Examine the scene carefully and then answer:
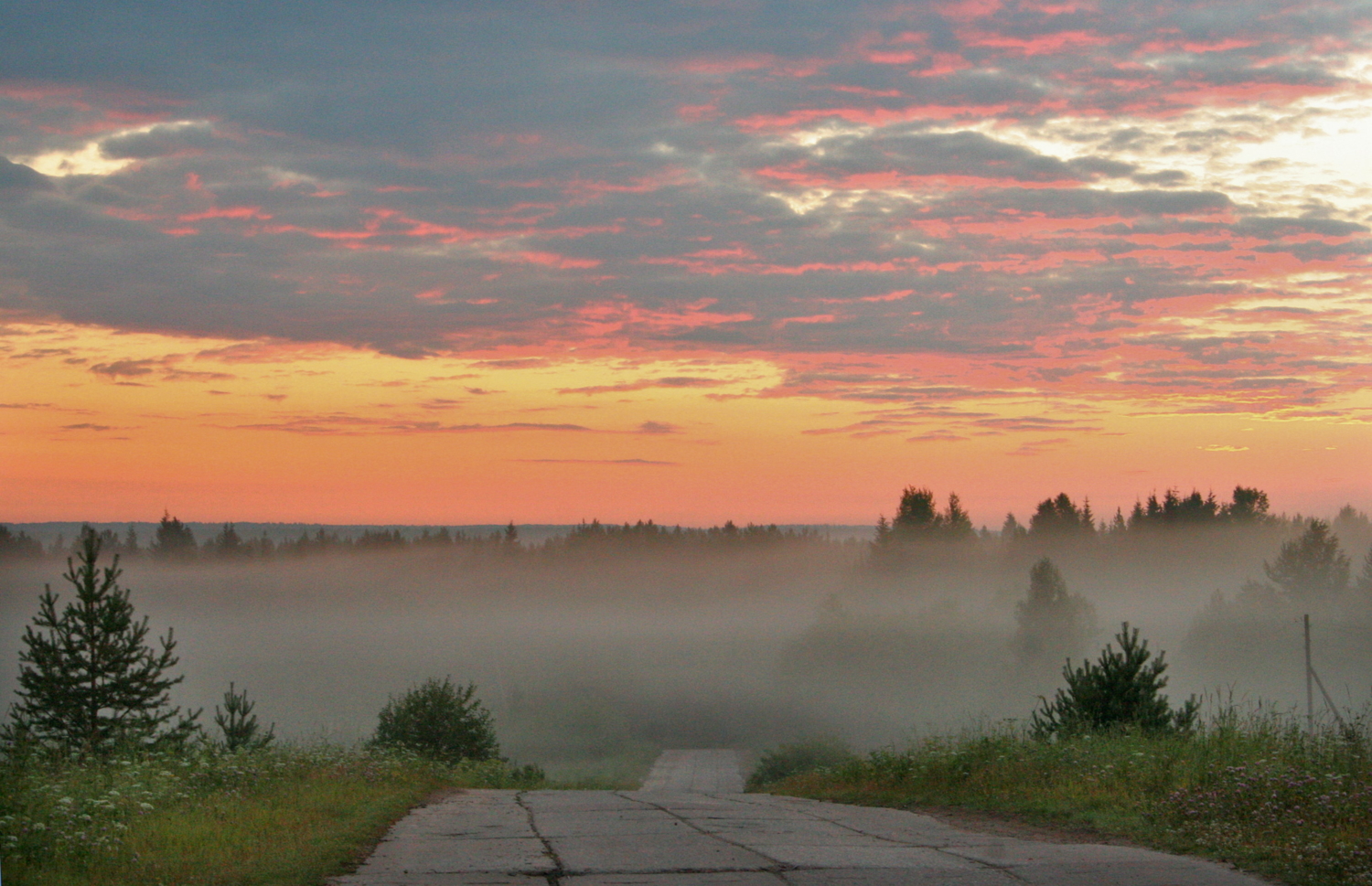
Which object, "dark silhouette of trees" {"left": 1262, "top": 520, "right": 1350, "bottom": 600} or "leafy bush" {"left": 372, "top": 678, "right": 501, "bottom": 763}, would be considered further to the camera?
"dark silhouette of trees" {"left": 1262, "top": 520, "right": 1350, "bottom": 600}

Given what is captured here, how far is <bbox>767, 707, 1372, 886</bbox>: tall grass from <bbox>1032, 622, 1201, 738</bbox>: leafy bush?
3.51 feet

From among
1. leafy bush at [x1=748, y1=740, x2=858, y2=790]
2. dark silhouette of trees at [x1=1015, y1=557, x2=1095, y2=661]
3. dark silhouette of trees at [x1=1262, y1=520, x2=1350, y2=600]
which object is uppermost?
dark silhouette of trees at [x1=1262, y1=520, x2=1350, y2=600]

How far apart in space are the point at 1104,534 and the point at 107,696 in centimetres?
16530

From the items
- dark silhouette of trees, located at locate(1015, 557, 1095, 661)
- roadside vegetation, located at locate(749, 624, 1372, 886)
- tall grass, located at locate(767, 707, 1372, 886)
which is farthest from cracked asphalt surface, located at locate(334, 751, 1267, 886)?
Result: dark silhouette of trees, located at locate(1015, 557, 1095, 661)

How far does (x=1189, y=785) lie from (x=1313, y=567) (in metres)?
121

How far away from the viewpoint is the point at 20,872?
888cm

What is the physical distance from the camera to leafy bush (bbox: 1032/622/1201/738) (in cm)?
2036

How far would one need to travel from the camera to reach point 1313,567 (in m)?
116

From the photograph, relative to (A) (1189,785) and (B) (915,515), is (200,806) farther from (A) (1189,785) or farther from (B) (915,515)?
(B) (915,515)

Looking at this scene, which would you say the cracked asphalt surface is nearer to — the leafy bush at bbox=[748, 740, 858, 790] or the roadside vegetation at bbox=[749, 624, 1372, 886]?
the roadside vegetation at bbox=[749, 624, 1372, 886]

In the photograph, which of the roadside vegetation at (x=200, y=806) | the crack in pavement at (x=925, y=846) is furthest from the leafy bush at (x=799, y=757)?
the crack in pavement at (x=925, y=846)

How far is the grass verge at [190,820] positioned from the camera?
901cm

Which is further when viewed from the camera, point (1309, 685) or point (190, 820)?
point (1309, 685)

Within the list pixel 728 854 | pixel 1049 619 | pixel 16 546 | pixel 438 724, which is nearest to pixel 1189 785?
pixel 728 854
